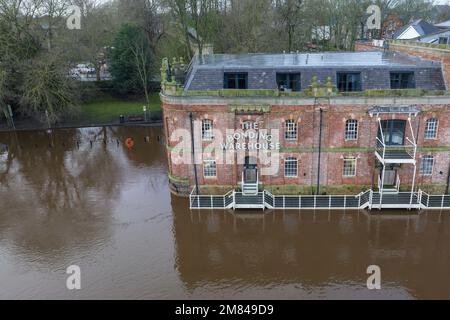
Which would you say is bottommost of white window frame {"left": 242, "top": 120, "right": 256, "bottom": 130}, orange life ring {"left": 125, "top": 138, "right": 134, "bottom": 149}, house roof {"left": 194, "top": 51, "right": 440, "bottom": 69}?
orange life ring {"left": 125, "top": 138, "right": 134, "bottom": 149}

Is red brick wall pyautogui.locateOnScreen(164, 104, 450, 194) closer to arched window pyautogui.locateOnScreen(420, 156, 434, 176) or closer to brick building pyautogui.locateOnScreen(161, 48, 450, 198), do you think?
brick building pyautogui.locateOnScreen(161, 48, 450, 198)

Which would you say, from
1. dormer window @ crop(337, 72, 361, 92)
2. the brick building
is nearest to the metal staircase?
the brick building

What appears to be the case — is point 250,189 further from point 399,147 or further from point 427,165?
point 427,165

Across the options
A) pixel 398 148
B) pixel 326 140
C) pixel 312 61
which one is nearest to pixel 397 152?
pixel 398 148

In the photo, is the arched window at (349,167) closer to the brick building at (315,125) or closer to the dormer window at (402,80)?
the brick building at (315,125)
